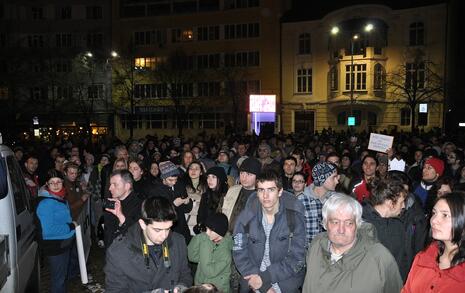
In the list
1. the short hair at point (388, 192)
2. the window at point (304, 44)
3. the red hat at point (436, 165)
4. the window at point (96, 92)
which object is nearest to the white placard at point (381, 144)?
the red hat at point (436, 165)

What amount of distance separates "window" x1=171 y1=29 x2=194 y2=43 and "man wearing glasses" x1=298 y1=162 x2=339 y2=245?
4035 centimetres

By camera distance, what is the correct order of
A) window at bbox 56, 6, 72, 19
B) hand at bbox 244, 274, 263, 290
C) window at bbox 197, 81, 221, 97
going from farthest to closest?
1. window at bbox 56, 6, 72, 19
2. window at bbox 197, 81, 221, 97
3. hand at bbox 244, 274, 263, 290

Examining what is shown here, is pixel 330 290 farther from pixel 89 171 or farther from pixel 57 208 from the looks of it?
pixel 89 171

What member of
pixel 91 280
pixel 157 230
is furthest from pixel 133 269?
pixel 91 280

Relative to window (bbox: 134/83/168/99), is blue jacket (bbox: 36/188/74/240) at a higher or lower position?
lower

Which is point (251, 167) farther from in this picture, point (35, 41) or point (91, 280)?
point (35, 41)

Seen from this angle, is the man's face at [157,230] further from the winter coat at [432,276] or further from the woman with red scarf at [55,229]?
the woman with red scarf at [55,229]

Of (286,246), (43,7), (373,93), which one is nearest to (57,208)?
(286,246)

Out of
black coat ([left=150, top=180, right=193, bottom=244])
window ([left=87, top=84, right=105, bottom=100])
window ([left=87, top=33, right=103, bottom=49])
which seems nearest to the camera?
black coat ([left=150, top=180, right=193, bottom=244])

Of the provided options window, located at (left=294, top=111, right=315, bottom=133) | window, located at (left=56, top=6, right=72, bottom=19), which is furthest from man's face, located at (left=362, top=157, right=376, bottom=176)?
window, located at (left=56, top=6, right=72, bottom=19)

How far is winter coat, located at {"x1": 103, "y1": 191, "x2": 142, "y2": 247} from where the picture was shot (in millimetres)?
5094

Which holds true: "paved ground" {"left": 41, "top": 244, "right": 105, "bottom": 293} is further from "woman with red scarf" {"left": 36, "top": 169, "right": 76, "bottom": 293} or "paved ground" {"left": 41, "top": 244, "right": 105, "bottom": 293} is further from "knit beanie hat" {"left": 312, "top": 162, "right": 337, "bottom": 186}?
"knit beanie hat" {"left": 312, "top": 162, "right": 337, "bottom": 186}

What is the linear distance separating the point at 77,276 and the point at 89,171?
3092mm

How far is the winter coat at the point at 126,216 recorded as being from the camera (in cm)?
509
